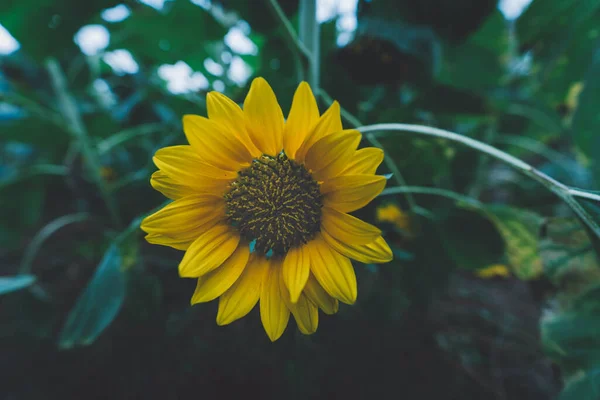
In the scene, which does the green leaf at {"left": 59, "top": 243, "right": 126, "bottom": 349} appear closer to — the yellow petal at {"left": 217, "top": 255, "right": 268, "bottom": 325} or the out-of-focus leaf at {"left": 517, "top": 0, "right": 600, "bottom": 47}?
the yellow petal at {"left": 217, "top": 255, "right": 268, "bottom": 325}

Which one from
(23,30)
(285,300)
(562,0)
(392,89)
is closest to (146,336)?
(285,300)

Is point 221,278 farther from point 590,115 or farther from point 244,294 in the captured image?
point 590,115

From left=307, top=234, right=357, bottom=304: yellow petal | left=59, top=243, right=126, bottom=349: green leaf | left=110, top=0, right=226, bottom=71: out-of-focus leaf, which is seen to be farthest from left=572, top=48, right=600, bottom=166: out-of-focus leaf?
left=59, top=243, right=126, bottom=349: green leaf

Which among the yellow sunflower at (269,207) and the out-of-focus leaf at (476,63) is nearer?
the yellow sunflower at (269,207)

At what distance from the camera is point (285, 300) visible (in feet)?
1.05

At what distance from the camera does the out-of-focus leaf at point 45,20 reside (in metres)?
0.58

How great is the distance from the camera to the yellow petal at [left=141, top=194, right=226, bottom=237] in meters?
0.31

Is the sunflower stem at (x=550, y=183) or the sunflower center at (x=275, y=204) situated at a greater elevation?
the sunflower stem at (x=550, y=183)

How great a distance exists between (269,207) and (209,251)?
0.26 feet

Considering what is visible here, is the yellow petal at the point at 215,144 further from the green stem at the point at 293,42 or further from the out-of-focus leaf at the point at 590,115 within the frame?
the out-of-focus leaf at the point at 590,115

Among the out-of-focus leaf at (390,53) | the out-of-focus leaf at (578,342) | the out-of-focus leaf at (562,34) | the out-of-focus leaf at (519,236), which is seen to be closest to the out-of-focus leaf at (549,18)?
the out-of-focus leaf at (562,34)

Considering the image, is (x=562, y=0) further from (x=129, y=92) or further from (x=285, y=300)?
(x=129, y=92)

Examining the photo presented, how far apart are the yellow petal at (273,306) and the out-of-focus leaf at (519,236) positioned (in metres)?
0.44

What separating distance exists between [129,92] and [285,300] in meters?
1.20
